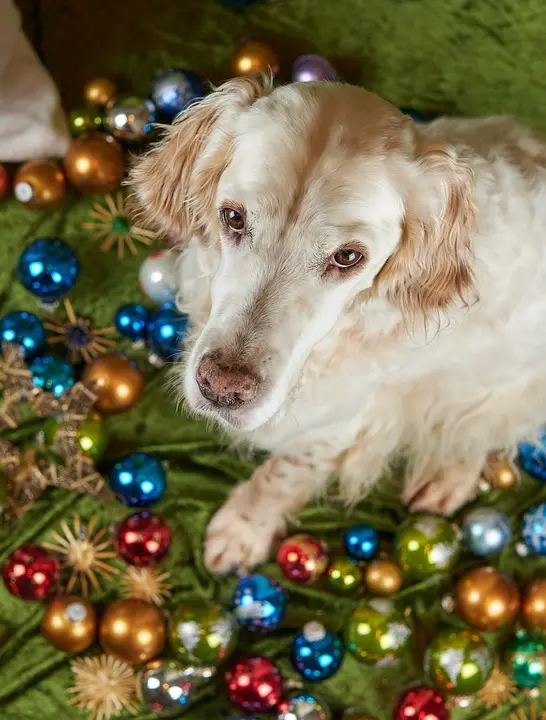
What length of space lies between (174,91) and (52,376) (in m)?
0.90

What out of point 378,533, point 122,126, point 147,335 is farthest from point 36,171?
point 378,533

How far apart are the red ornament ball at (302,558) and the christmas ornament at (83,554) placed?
0.47 meters

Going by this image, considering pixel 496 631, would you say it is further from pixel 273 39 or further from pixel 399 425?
pixel 273 39

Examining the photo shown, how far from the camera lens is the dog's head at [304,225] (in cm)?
130

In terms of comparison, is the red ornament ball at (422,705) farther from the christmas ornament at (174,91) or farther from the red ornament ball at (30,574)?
the christmas ornament at (174,91)

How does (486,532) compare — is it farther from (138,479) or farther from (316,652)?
(138,479)

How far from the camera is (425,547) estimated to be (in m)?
1.93

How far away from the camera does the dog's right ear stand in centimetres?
146

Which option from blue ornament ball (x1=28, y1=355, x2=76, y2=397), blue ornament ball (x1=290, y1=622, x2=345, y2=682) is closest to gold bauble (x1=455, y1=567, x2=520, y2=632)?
blue ornament ball (x1=290, y1=622, x2=345, y2=682)

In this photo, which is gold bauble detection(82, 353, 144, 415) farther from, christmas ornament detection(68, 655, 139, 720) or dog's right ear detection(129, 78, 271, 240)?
christmas ornament detection(68, 655, 139, 720)

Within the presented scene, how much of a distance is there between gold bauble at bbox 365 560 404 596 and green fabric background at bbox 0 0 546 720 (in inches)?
4.3

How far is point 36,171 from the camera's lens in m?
2.15

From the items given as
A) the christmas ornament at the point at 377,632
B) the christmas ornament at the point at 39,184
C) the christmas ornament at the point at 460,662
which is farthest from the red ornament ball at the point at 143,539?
the christmas ornament at the point at 39,184

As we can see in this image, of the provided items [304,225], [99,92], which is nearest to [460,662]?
[304,225]
